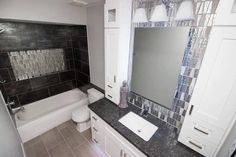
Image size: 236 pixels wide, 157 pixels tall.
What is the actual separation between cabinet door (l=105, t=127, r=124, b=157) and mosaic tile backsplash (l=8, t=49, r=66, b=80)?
2.02m

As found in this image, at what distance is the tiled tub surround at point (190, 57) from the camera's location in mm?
962

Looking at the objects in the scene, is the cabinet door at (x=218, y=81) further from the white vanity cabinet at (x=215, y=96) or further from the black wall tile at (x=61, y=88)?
the black wall tile at (x=61, y=88)

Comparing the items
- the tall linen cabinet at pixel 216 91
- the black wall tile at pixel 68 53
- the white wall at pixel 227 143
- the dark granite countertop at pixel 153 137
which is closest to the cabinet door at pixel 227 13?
the tall linen cabinet at pixel 216 91

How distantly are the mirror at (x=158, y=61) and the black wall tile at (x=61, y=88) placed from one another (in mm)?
2057

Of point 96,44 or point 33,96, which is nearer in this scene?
point 96,44

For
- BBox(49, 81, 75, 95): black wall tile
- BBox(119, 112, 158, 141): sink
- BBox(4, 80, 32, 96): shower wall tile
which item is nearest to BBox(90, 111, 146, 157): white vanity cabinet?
BBox(119, 112, 158, 141): sink

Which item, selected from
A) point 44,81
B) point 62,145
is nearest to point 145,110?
point 62,145

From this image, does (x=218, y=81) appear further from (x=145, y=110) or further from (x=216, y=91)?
(x=145, y=110)

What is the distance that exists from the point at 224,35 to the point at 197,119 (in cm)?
70

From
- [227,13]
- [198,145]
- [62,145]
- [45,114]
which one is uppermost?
[227,13]

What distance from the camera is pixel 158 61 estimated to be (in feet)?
4.38

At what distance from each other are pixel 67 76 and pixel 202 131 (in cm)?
289

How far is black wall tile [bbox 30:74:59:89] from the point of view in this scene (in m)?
2.46

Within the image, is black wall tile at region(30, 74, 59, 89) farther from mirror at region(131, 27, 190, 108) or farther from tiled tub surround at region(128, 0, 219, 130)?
tiled tub surround at region(128, 0, 219, 130)
